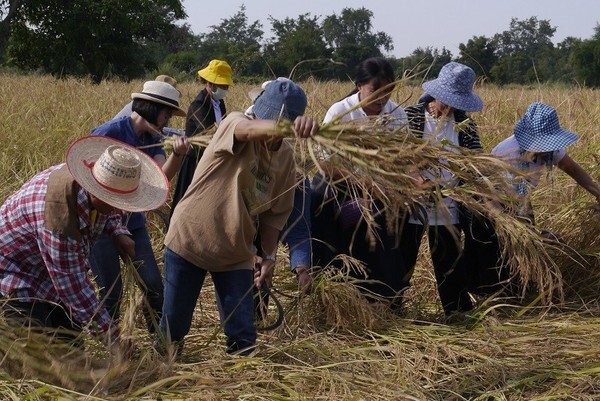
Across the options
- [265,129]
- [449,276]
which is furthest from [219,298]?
[449,276]

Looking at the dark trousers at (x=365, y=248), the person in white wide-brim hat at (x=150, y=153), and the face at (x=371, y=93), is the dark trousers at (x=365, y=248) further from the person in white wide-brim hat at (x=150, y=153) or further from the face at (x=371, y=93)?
the person in white wide-brim hat at (x=150, y=153)

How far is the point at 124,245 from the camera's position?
142 inches

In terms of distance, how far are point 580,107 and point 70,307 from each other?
6051mm

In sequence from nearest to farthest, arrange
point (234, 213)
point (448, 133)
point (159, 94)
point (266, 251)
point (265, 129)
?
point (265, 129)
point (234, 213)
point (266, 251)
point (159, 94)
point (448, 133)

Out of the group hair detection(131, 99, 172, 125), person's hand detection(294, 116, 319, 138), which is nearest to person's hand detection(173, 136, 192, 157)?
hair detection(131, 99, 172, 125)

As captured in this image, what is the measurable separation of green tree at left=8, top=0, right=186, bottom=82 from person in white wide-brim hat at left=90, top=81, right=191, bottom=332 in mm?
22563

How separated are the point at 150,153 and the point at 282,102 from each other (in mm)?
1402

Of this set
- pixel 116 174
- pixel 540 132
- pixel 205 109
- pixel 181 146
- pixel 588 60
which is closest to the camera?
pixel 116 174

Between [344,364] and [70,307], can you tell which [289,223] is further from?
[70,307]

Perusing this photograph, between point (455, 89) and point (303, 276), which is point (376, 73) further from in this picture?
point (303, 276)

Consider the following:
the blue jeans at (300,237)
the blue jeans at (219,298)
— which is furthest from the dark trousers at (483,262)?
the blue jeans at (219,298)

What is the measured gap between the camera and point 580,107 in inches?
310

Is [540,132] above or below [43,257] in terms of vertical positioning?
above

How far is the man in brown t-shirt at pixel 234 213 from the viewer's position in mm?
3133
